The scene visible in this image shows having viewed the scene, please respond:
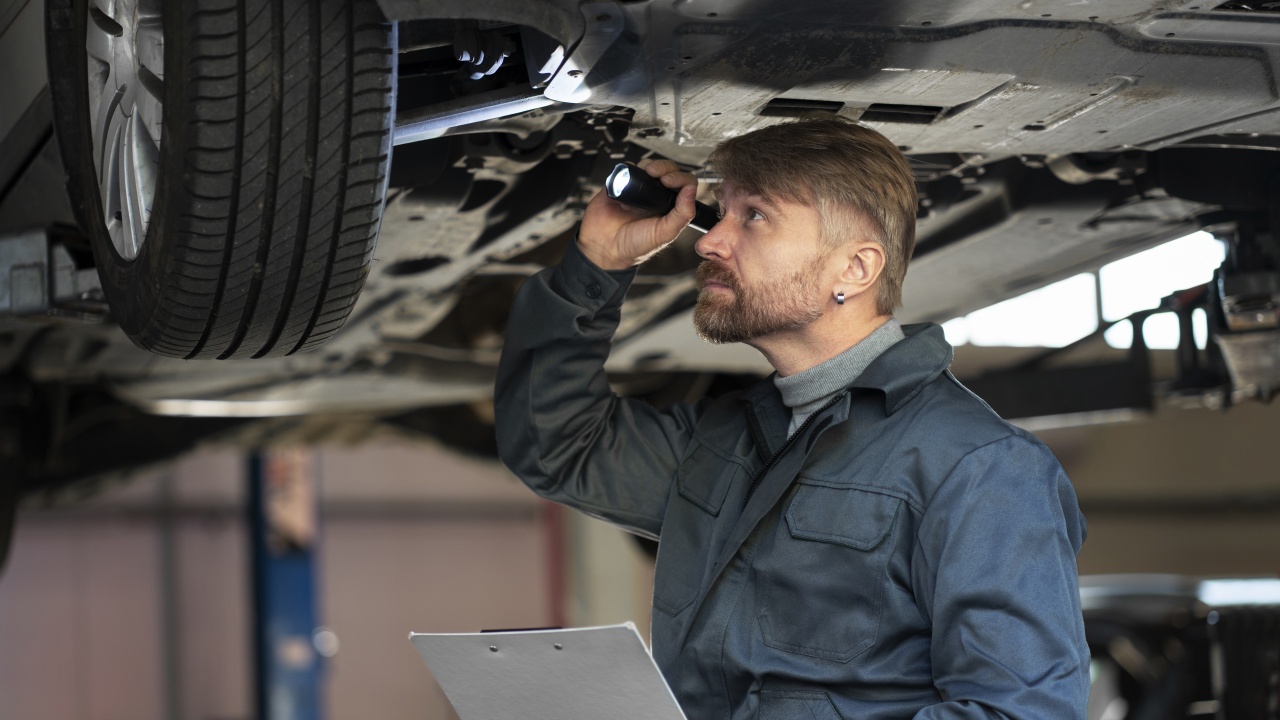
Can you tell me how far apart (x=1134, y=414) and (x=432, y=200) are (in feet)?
7.12

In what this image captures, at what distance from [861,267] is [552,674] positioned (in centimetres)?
65

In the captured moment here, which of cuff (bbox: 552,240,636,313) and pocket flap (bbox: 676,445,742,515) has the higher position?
cuff (bbox: 552,240,636,313)

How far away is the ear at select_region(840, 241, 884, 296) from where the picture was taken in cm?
171

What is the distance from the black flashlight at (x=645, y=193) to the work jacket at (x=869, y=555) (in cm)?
12

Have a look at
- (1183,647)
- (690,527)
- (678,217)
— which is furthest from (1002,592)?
(1183,647)

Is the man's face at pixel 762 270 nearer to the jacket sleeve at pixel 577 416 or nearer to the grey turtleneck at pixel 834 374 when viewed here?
the grey turtleneck at pixel 834 374

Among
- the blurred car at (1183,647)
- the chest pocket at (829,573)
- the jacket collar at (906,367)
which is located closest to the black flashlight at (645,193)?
the jacket collar at (906,367)

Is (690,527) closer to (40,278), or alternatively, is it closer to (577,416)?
(577,416)

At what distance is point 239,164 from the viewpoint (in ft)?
5.02

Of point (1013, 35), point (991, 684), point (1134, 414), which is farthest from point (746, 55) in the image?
point (1134, 414)

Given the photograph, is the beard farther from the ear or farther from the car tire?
the car tire

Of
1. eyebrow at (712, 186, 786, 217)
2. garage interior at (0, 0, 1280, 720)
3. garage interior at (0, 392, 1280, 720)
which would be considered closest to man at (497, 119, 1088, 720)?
eyebrow at (712, 186, 786, 217)

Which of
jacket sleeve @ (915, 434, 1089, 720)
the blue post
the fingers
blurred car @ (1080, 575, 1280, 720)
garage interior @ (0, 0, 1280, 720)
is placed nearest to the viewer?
jacket sleeve @ (915, 434, 1089, 720)

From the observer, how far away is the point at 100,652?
36.5ft
